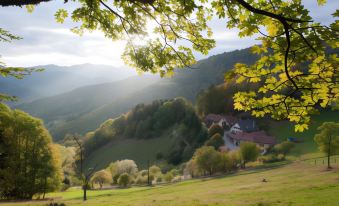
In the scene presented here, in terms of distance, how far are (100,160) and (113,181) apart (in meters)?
49.7

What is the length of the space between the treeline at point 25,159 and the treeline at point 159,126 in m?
71.5

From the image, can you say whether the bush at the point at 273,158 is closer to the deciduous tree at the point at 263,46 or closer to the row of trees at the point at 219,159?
the row of trees at the point at 219,159

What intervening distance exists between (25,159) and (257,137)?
80910mm

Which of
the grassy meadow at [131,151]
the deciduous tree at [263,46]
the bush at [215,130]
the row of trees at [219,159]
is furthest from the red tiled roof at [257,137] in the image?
the deciduous tree at [263,46]

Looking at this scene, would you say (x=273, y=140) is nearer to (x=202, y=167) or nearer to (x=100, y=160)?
(x=202, y=167)

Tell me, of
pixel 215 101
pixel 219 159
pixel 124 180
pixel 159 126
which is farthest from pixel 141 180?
pixel 215 101

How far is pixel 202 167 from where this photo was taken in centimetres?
8319

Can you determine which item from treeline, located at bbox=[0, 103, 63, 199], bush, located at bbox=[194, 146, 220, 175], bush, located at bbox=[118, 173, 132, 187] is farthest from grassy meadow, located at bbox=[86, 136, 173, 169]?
treeline, located at bbox=[0, 103, 63, 199]

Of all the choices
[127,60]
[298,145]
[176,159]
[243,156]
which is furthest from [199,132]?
[127,60]

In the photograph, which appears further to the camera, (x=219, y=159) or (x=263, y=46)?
(x=219, y=159)

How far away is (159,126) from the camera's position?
6117 inches

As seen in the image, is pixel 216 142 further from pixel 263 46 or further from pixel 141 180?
pixel 263 46

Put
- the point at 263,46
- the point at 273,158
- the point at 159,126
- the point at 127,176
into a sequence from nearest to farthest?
the point at 263,46 → the point at 127,176 → the point at 273,158 → the point at 159,126

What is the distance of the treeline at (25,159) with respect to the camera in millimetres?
53481
